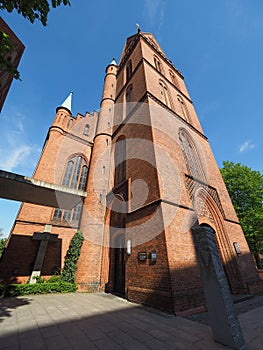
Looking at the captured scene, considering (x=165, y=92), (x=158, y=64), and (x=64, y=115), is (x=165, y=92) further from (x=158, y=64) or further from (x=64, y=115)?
(x=64, y=115)

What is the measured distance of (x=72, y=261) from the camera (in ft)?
29.7

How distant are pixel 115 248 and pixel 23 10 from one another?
A: 1024cm

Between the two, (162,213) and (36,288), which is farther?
(36,288)

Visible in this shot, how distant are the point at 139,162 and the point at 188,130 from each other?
5613 mm

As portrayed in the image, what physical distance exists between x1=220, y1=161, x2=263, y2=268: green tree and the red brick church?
22.6ft

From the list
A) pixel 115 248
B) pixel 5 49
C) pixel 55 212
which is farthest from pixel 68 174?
pixel 5 49

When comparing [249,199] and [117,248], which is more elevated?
[249,199]

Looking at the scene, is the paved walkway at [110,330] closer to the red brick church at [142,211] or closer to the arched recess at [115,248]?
the red brick church at [142,211]

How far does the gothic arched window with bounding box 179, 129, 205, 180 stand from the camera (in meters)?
9.54

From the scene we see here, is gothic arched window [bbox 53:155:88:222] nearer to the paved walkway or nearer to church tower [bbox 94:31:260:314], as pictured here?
church tower [bbox 94:31:260:314]

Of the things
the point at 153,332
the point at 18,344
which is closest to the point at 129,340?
the point at 153,332

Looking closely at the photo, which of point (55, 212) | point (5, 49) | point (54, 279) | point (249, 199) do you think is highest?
point (249, 199)

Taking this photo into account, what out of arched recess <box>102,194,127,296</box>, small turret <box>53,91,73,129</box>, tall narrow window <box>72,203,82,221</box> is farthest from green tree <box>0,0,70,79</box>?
small turret <box>53,91,73,129</box>

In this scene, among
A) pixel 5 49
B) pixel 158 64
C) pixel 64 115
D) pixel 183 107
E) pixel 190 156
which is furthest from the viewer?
pixel 64 115
